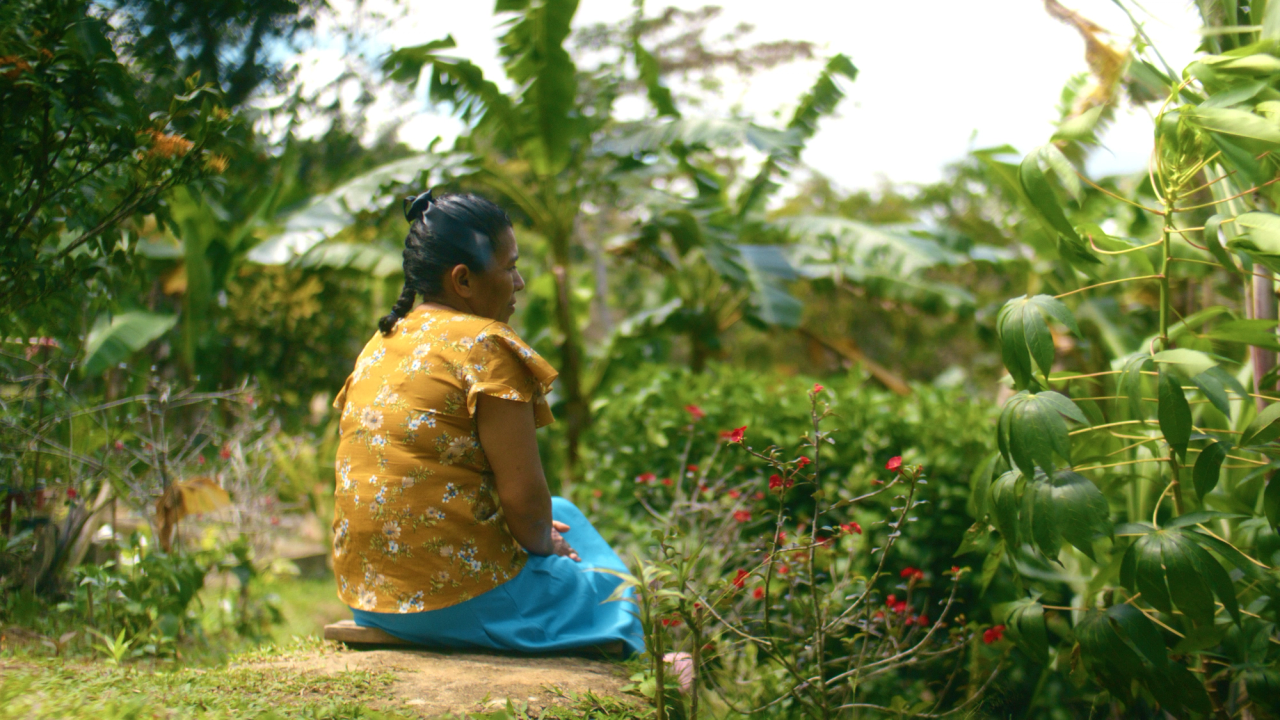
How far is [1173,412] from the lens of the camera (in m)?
1.94

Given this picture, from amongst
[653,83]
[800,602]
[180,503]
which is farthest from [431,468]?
[653,83]

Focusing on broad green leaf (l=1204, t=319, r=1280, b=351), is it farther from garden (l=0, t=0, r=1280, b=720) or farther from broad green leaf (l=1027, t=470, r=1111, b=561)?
broad green leaf (l=1027, t=470, r=1111, b=561)

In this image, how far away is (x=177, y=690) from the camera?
6.43ft

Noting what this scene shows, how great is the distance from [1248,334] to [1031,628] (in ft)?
3.22

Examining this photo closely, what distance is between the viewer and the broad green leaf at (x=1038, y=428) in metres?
1.83

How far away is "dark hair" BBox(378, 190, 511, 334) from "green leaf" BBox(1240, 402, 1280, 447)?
6.32 feet

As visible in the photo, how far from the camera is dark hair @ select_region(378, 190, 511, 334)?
220cm

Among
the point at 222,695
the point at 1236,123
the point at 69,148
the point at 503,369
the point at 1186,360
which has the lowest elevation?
the point at 222,695

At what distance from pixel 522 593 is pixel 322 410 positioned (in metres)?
6.66

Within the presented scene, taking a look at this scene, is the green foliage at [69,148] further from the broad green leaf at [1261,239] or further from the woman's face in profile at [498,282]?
the broad green leaf at [1261,239]

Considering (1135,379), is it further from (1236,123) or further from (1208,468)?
(1236,123)

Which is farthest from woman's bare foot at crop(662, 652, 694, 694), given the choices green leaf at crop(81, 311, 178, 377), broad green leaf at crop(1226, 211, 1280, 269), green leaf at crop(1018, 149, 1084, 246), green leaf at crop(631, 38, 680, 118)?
green leaf at crop(631, 38, 680, 118)

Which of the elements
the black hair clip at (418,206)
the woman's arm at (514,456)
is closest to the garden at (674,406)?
the woman's arm at (514,456)

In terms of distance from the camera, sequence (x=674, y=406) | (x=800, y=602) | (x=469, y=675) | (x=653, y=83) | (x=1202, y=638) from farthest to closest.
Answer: (x=653, y=83), (x=674, y=406), (x=800, y=602), (x=1202, y=638), (x=469, y=675)
